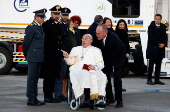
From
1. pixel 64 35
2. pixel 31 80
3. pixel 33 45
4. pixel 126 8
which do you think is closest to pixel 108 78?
pixel 64 35

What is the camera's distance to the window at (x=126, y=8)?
48.4ft

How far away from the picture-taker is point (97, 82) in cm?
795

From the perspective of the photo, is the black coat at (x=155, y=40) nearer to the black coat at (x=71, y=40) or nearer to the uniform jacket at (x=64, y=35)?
the black coat at (x=71, y=40)

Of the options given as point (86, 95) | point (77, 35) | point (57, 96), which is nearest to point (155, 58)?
point (77, 35)

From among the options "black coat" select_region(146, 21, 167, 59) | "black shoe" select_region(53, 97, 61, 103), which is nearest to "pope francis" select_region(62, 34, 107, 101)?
"black shoe" select_region(53, 97, 61, 103)

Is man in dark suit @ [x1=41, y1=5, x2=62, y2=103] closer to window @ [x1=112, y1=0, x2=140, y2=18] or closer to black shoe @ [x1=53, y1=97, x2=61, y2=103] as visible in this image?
black shoe @ [x1=53, y1=97, x2=61, y2=103]

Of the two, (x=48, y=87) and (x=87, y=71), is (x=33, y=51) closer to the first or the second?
(x=48, y=87)

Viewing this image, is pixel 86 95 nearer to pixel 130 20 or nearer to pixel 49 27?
pixel 49 27

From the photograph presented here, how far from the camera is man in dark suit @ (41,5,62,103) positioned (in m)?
8.90

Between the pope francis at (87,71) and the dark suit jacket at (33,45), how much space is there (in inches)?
22.0

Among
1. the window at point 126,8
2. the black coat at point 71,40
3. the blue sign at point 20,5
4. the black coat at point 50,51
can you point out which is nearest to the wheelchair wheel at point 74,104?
the black coat at point 50,51

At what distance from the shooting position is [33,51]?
27.4ft

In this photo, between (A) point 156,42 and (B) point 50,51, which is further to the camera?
(A) point 156,42

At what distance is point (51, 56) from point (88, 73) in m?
1.27
